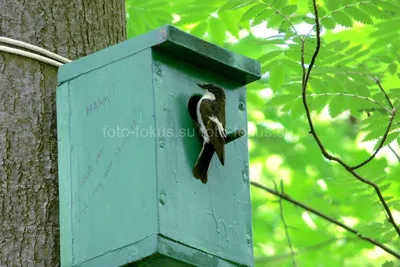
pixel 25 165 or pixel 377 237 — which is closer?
pixel 25 165

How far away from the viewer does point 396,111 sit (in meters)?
4.44

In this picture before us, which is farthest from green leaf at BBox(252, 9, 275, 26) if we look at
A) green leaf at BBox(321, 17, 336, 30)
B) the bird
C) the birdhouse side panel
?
the birdhouse side panel

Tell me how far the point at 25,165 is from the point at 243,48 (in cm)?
449

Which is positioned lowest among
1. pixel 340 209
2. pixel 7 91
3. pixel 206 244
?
pixel 340 209

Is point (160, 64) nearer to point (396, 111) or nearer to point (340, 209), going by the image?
point (396, 111)

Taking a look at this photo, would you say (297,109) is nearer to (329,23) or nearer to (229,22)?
(329,23)

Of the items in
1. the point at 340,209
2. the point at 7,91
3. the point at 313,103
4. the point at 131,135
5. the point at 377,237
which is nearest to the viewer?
the point at 131,135

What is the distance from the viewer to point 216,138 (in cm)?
338

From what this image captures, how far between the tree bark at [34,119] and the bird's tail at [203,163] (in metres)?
0.60

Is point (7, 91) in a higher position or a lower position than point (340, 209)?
higher

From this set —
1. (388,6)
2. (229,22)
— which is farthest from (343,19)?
(229,22)

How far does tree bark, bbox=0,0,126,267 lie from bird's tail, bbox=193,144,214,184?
60cm

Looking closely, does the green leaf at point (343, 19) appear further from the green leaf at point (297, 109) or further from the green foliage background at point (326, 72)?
the green leaf at point (297, 109)

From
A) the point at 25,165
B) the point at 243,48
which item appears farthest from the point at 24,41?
the point at 243,48
